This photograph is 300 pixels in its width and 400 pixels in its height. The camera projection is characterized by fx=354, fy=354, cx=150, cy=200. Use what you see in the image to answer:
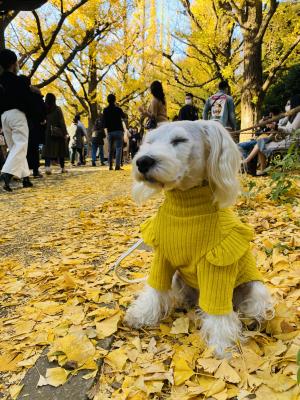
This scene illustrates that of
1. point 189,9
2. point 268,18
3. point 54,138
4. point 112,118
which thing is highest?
point 189,9

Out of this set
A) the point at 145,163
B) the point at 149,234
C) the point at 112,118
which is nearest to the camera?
the point at 145,163

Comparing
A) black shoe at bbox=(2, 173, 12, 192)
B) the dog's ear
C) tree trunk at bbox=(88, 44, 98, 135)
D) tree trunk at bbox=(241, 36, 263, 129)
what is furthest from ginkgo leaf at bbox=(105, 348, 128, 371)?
tree trunk at bbox=(88, 44, 98, 135)

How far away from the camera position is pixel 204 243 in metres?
1.78

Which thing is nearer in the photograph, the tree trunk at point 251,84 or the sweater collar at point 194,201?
the sweater collar at point 194,201

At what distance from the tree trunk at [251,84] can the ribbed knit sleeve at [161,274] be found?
8769mm

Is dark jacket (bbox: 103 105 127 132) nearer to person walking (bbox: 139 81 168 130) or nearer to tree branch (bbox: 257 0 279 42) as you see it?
person walking (bbox: 139 81 168 130)

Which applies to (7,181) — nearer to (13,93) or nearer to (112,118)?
(13,93)

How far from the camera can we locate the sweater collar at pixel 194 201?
183 centimetres

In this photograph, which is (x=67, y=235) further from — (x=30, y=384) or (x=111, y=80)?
(x=111, y=80)

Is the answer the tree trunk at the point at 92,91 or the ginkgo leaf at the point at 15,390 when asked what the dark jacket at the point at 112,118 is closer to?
the ginkgo leaf at the point at 15,390

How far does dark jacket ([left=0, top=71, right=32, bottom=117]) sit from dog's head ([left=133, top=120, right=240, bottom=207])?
18.3 ft

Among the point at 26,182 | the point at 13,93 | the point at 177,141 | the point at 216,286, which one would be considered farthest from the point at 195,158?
the point at 26,182

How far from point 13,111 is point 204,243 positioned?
6.00 metres

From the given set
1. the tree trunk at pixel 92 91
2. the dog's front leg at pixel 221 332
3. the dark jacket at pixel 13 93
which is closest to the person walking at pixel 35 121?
the dark jacket at pixel 13 93
